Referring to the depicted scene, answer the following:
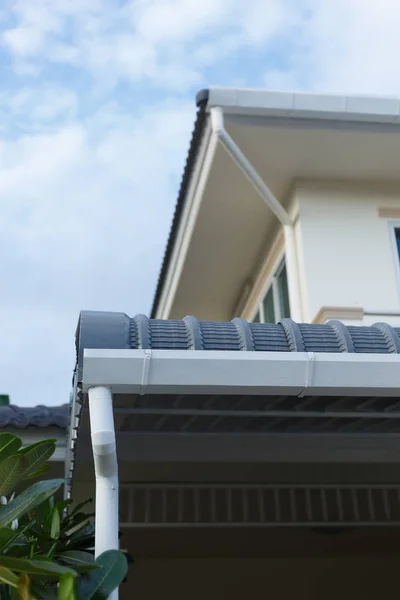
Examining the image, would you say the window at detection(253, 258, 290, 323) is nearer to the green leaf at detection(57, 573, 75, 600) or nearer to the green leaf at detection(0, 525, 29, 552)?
the green leaf at detection(0, 525, 29, 552)

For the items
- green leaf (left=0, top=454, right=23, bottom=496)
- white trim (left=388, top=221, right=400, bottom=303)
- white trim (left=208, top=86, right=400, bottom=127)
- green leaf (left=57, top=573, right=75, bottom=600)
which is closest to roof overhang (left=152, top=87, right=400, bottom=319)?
white trim (left=208, top=86, right=400, bottom=127)

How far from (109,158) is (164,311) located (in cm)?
750

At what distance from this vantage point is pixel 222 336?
3.61 m

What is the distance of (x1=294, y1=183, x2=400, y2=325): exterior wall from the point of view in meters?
7.68

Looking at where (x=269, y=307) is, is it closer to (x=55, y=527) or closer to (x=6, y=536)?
(x=55, y=527)

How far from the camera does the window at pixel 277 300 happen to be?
8.84 metres

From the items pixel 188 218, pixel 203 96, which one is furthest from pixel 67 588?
pixel 188 218

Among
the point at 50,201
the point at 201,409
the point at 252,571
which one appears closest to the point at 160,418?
the point at 201,409

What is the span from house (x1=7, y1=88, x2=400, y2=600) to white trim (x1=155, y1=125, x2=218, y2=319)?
0.11 ft

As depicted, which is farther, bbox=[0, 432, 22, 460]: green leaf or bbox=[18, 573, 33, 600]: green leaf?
bbox=[0, 432, 22, 460]: green leaf

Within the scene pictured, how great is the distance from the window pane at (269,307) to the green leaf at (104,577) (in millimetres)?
6394

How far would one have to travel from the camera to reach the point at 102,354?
330 centimetres

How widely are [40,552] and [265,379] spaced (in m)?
1.27

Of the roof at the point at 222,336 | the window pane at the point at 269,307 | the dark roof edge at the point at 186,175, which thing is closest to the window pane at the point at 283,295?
the window pane at the point at 269,307
